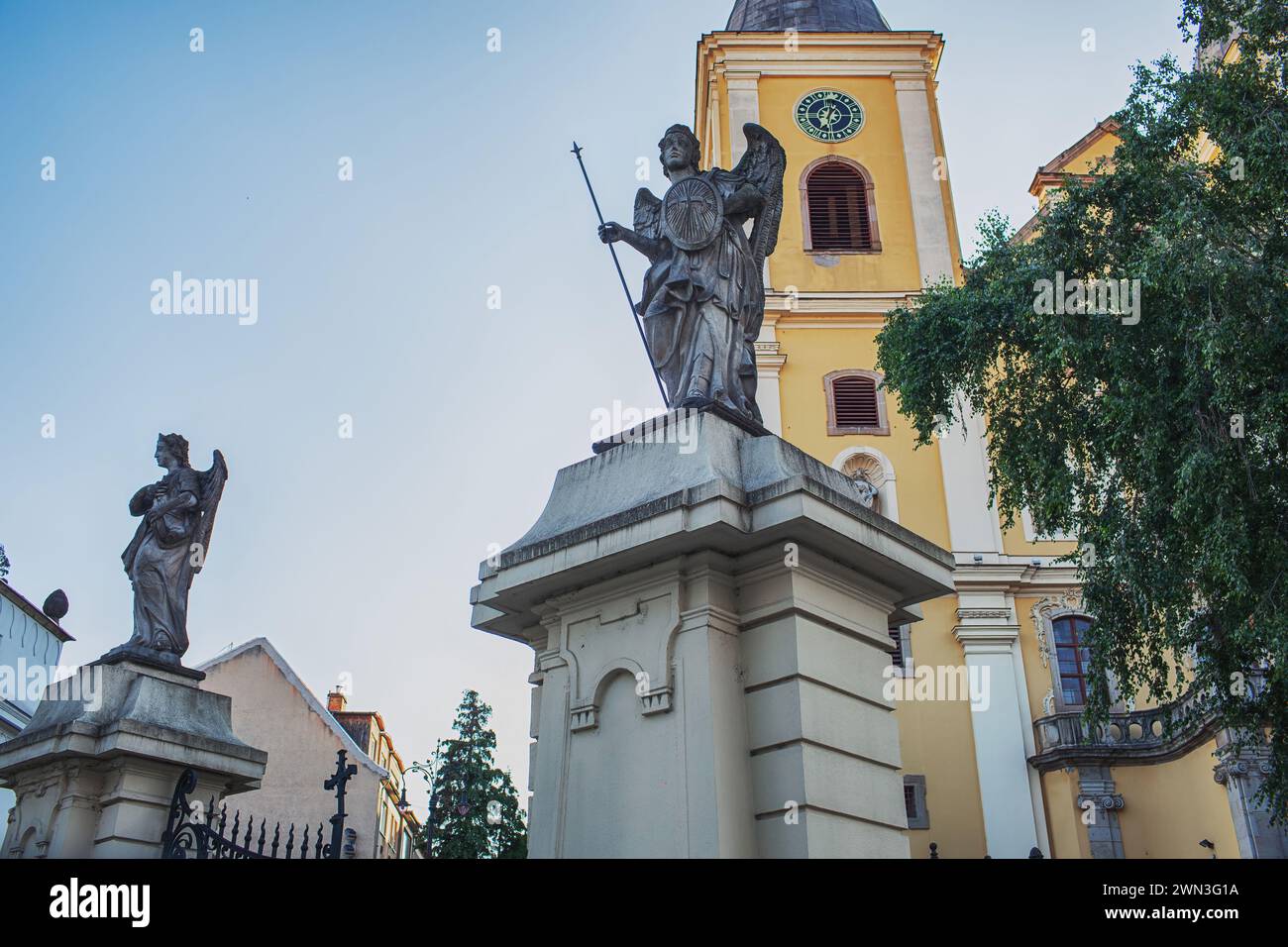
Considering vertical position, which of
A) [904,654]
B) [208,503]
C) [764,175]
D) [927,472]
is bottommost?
[208,503]

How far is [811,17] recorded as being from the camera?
3738 cm

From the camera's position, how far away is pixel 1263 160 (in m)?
12.2

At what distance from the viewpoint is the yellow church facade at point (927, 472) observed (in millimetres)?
25688

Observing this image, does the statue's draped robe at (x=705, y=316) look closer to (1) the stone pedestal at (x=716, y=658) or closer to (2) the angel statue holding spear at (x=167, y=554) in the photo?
(1) the stone pedestal at (x=716, y=658)

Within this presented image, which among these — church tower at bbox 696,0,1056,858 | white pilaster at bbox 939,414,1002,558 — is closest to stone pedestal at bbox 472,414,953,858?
church tower at bbox 696,0,1056,858

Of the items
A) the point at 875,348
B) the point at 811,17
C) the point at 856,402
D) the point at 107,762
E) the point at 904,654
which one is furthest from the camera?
the point at 811,17

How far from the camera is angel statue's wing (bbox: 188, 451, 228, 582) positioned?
32.5 feet

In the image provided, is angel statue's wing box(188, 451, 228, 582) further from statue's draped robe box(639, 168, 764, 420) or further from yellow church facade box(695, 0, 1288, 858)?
yellow church facade box(695, 0, 1288, 858)

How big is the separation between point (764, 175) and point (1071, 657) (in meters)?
23.6

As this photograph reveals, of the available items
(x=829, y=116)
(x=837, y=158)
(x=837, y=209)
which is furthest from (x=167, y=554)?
(x=829, y=116)

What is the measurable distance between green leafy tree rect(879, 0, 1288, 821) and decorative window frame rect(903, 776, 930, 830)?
1081 centimetres

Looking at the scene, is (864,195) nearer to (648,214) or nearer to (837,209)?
(837,209)
